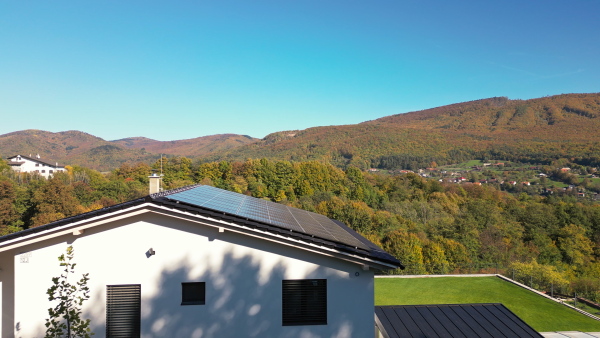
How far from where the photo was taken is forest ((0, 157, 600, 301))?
101ft

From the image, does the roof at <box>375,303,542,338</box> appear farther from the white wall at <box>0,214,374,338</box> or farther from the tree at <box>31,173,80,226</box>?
the tree at <box>31,173,80,226</box>

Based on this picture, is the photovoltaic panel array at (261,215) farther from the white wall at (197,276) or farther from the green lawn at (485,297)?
the green lawn at (485,297)

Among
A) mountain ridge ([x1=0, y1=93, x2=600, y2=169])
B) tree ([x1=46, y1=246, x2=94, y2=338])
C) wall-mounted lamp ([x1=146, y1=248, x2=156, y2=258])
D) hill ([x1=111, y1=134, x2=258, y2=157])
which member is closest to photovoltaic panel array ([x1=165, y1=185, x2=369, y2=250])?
wall-mounted lamp ([x1=146, y1=248, x2=156, y2=258])

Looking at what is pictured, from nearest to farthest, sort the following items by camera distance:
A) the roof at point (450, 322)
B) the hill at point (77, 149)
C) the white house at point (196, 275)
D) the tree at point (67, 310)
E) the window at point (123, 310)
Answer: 1. the tree at point (67, 310)
2. the white house at point (196, 275)
3. the window at point (123, 310)
4. the roof at point (450, 322)
5. the hill at point (77, 149)

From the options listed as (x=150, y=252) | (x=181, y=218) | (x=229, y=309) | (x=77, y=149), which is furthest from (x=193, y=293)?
(x=77, y=149)

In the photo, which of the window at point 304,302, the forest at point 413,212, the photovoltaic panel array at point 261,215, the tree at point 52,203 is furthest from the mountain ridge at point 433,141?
the window at point 304,302

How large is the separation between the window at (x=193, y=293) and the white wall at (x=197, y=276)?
86 mm

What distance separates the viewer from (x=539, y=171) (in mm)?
81625

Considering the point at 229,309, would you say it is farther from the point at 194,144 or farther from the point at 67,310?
the point at 194,144

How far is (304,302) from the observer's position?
6.04 m

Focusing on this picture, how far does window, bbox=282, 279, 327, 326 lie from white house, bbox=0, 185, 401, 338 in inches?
0.7

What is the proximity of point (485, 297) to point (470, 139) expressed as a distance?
99292 mm

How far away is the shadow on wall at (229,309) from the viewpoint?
5805mm

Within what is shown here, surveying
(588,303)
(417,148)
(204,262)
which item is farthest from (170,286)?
(417,148)
